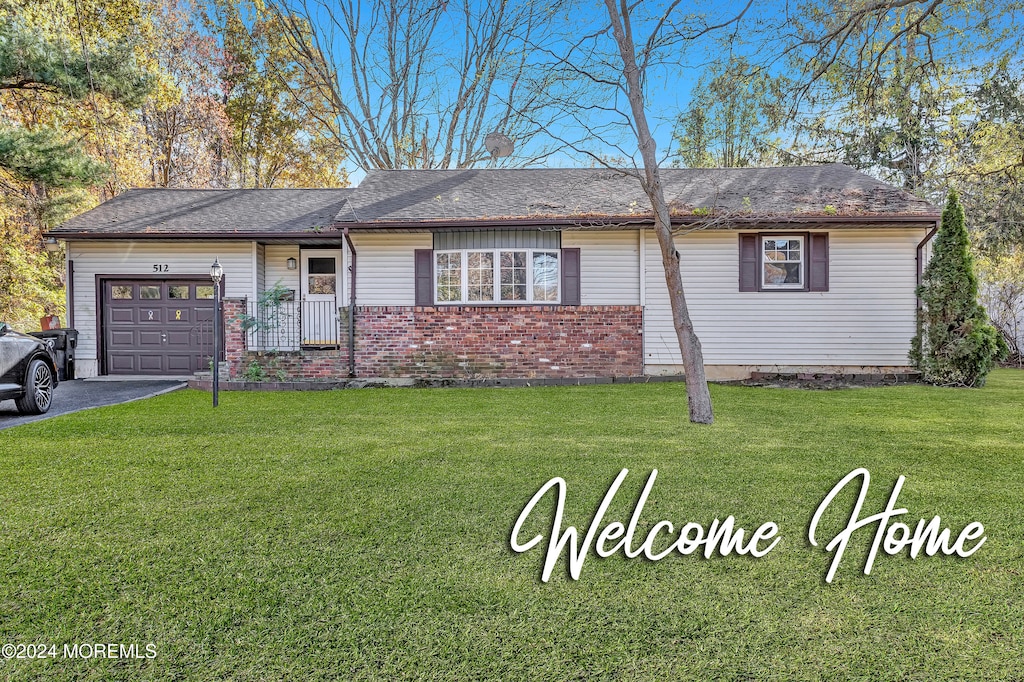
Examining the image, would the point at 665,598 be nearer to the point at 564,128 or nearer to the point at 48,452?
the point at 48,452

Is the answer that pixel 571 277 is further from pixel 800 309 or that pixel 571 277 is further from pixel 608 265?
pixel 800 309

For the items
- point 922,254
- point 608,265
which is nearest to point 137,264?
point 608,265

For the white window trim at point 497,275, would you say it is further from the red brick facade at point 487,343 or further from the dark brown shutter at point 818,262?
the dark brown shutter at point 818,262

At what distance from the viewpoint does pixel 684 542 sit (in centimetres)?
300

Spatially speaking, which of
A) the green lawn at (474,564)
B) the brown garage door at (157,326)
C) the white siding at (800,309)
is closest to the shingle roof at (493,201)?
the white siding at (800,309)

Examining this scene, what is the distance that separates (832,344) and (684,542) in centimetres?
1018

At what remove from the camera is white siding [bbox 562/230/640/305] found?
11.8 metres

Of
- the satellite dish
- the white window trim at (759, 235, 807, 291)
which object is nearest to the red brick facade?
the white window trim at (759, 235, 807, 291)

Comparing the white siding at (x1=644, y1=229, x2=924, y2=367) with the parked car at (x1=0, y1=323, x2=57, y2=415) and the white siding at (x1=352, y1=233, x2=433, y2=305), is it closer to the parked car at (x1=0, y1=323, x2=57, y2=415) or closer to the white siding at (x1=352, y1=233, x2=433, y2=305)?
the white siding at (x1=352, y1=233, x2=433, y2=305)

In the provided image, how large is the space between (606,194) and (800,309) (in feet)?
15.2

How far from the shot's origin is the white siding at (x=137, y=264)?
41.9 ft

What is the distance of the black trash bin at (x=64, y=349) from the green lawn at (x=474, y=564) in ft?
25.1

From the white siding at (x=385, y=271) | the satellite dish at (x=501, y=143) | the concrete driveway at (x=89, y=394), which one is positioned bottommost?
the concrete driveway at (x=89, y=394)

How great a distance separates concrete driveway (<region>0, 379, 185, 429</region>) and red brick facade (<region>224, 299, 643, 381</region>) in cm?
169
